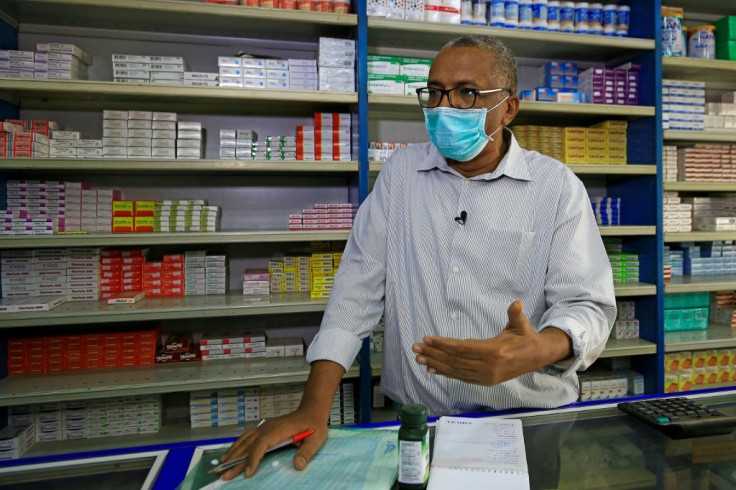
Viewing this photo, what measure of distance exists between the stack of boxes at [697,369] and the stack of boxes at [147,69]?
3457 millimetres

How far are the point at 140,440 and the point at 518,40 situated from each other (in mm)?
3155

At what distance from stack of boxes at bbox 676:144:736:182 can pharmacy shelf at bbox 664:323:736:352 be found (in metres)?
1.03

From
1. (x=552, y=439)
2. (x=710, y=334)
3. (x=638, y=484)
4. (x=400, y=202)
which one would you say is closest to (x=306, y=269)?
(x=400, y=202)

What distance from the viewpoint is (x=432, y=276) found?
4.72 ft

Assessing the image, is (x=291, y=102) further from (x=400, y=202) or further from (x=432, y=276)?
(x=432, y=276)

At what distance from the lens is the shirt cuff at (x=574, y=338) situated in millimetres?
1082

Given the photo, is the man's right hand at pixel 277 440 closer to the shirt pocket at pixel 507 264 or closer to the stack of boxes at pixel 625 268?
the shirt pocket at pixel 507 264

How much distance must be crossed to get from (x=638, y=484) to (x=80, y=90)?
271cm

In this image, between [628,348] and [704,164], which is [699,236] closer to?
[704,164]

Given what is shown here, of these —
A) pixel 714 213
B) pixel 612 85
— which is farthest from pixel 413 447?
pixel 714 213

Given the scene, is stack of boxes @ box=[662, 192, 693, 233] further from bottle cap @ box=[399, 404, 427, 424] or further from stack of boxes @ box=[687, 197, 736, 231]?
bottle cap @ box=[399, 404, 427, 424]

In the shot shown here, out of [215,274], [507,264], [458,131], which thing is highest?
[458,131]

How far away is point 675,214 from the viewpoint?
10.6ft

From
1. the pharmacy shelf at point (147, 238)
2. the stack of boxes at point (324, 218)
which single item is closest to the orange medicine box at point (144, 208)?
the pharmacy shelf at point (147, 238)
